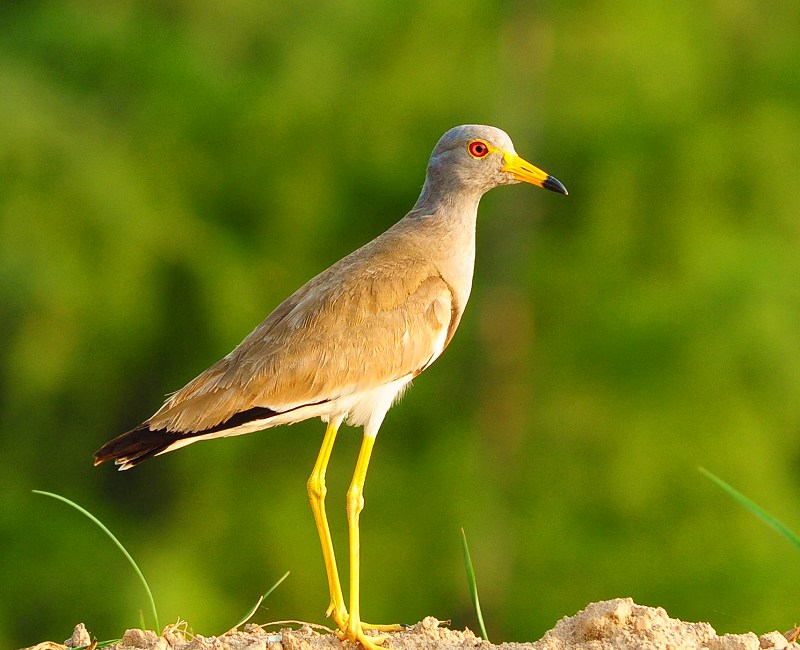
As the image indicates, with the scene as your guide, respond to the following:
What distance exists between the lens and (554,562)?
1294cm

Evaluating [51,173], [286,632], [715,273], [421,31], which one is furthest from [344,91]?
[286,632]

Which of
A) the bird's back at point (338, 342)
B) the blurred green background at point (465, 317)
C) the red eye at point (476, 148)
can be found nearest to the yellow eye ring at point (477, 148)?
the red eye at point (476, 148)

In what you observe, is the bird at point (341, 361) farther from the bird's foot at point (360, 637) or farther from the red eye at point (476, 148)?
the red eye at point (476, 148)

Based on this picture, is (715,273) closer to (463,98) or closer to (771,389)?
(771,389)

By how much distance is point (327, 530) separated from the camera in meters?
6.10

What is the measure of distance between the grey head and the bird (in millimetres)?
67

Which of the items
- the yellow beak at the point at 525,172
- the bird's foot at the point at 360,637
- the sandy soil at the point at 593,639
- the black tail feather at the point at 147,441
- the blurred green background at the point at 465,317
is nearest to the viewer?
the sandy soil at the point at 593,639

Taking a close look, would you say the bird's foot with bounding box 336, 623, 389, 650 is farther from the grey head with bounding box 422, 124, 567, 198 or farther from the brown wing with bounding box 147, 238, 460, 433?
the grey head with bounding box 422, 124, 567, 198

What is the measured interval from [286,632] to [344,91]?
9.90m

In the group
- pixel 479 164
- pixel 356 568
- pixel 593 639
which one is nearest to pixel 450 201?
pixel 479 164

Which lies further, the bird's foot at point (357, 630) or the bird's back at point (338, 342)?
the bird's back at point (338, 342)

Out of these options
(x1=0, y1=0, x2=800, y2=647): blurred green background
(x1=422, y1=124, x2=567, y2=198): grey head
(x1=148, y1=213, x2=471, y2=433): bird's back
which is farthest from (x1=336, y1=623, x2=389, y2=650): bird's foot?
(x1=0, y1=0, x2=800, y2=647): blurred green background

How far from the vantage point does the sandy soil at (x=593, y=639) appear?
516cm

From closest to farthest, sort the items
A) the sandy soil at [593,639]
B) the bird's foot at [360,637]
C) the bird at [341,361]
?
the sandy soil at [593,639], the bird's foot at [360,637], the bird at [341,361]
